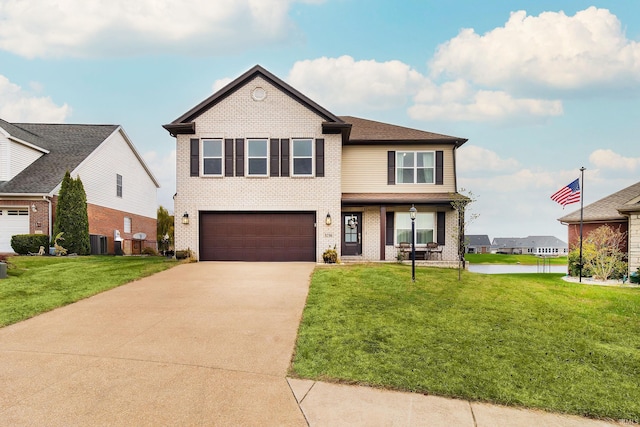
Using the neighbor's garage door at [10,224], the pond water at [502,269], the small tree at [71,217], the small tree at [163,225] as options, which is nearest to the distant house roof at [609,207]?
the pond water at [502,269]

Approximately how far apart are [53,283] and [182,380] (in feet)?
27.9

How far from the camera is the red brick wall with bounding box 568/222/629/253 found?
61.2 feet

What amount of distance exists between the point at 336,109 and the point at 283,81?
834 cm

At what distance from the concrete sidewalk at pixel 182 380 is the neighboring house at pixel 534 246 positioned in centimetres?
6595

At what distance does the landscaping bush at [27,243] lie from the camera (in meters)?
18.9

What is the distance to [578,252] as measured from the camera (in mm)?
19516

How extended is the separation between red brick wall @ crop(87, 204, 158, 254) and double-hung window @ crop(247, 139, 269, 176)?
11389 millimetres

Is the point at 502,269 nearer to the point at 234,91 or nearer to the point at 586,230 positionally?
the point at 586,230

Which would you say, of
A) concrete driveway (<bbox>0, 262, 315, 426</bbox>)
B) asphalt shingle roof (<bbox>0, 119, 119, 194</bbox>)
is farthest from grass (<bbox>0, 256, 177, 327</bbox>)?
asphalt shingle roof (<bbox>0, 119, 119, 194</bbox>)

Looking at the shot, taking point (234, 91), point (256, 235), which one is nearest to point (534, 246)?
point (256, 235)

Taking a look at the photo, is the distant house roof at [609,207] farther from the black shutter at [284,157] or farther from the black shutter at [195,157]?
the black shutter at [195,157]

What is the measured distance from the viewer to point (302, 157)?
667 inches

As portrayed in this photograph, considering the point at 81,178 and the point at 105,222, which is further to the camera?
the point at 105,222

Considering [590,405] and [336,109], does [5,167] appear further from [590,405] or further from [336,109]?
[590,405]
